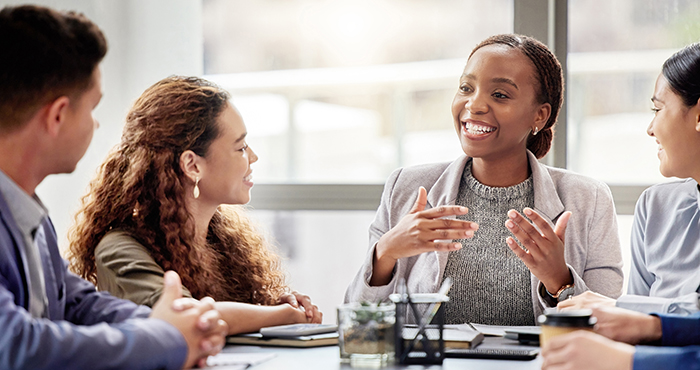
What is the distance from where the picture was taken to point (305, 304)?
1981mm

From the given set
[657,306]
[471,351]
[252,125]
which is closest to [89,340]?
[471,351]

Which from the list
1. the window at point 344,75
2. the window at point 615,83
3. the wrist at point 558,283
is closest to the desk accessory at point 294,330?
the wrist at point 558,283

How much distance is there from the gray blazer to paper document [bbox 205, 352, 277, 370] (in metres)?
0.69

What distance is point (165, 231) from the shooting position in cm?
181

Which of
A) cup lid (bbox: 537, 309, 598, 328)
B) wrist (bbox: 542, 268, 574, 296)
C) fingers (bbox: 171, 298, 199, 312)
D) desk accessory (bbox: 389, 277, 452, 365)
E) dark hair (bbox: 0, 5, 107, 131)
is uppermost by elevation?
dark hair (bbox: 0, 5, 107, 131)

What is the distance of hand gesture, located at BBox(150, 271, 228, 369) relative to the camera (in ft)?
3.91

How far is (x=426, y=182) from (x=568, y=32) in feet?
3.44

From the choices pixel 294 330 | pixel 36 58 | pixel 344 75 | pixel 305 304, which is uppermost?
pixel 36 58

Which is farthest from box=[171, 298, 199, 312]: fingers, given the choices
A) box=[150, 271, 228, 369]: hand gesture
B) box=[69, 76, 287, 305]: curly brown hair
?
box=[69, 76, 287, 305]: curly brown hair

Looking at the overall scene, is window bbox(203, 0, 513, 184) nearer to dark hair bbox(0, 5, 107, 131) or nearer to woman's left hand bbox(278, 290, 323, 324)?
woman's left hand bbox(278, 290, 323, 324)

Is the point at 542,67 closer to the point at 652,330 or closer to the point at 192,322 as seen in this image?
the point at 652,330

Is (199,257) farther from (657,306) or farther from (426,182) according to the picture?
(657,306)

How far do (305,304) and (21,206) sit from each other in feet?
3.23

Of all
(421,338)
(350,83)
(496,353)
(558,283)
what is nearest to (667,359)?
(496,353)
